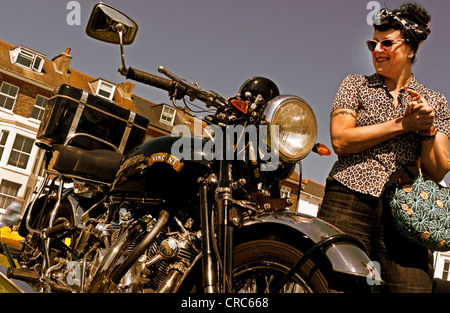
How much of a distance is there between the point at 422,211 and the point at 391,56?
2.61ft

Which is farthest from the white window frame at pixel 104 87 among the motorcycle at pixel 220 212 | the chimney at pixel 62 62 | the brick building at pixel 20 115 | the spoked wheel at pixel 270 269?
the spoked wheel at pixel 270 269

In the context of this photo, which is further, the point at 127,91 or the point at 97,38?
the point at 127,91

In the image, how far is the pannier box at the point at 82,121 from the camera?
3.84m

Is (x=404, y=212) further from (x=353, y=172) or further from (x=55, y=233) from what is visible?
(x=55, y=233)

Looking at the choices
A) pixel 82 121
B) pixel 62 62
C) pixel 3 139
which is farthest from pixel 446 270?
pixel 82 121

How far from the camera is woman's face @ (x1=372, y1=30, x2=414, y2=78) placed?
219 cm

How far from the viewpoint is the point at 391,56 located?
221cm

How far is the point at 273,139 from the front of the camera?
1981 millimetres

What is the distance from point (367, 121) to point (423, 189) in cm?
44

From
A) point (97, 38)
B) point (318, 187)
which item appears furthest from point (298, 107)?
point (318, 187)

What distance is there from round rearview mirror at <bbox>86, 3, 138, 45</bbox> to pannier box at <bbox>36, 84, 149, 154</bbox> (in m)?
1.84

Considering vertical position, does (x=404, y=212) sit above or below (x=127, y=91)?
below
